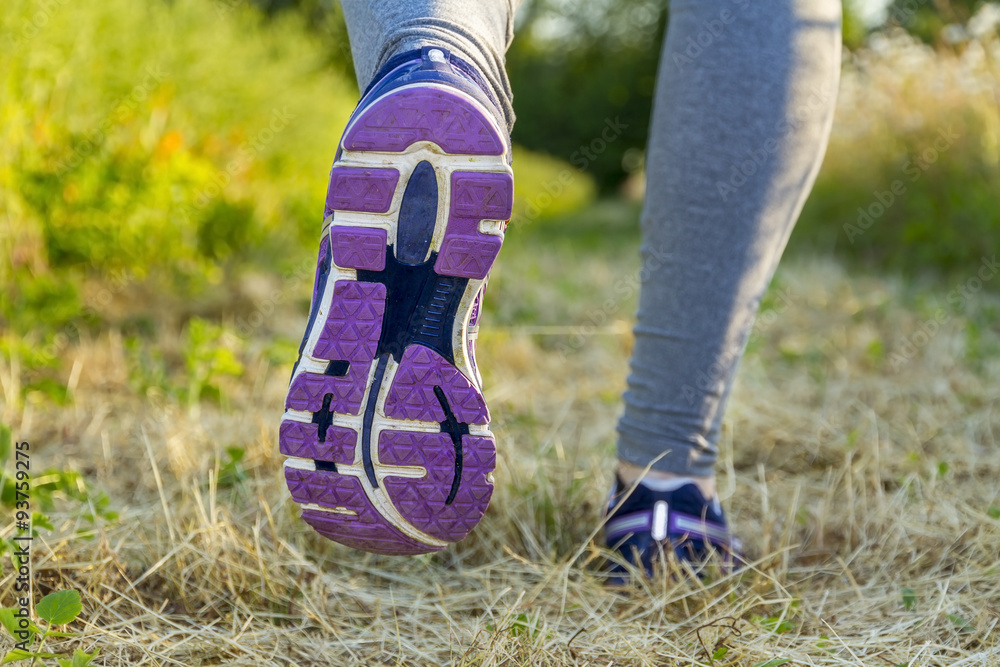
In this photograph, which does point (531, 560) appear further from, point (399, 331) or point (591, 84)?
point (591, 84)

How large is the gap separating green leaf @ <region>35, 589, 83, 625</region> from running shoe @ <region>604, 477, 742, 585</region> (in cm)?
61

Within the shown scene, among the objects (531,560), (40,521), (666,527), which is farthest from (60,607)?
(666,527)

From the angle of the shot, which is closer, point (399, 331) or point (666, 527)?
point (399, 331)

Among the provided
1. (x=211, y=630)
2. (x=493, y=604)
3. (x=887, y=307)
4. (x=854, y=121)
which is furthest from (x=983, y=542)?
(x=854, y=121)

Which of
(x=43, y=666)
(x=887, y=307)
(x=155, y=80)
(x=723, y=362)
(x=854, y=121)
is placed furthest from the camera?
(x=854, y=121)

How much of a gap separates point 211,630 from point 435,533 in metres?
0.26

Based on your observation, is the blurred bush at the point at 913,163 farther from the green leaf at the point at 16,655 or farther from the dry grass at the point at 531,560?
the green leaf at the point at 16,655

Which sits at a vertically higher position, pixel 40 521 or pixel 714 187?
pixel 714 187

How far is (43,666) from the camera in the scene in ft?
2.61

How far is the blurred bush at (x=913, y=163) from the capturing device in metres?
3.70

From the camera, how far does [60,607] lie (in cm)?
80

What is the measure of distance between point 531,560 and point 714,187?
0.55 meters

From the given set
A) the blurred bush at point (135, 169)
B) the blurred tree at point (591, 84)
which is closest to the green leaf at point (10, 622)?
the blurred bush at point (135, 169)

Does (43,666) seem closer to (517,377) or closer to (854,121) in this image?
(517,377)
